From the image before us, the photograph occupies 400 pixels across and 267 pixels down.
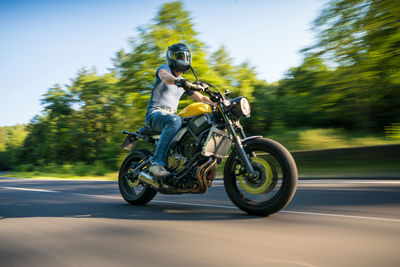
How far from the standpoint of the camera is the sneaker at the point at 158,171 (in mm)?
4488

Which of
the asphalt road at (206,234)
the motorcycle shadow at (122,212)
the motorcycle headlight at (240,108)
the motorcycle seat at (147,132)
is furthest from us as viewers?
the motorcycle seat at (147,132)

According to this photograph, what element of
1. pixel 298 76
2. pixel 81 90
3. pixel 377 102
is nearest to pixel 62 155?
pixel 81 90

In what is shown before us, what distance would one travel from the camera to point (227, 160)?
4.08 metres

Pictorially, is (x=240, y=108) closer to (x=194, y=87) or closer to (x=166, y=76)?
(x=194, y=87)

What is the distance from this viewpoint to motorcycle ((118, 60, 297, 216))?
369 cm

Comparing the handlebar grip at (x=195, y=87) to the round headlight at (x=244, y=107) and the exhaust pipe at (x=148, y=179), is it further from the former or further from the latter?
the exhaust pipe at (x=148, y=179)

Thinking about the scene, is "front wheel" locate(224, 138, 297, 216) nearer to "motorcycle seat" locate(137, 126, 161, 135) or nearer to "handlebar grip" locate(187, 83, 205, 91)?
"handlebar grip" locate(187, 83, 205, 91)

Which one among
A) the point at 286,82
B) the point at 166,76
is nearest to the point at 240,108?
the point at 166,76

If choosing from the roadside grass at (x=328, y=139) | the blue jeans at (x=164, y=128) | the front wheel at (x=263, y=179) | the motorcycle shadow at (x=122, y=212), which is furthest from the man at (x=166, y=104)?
the roadside grass at (x=328, y=139)

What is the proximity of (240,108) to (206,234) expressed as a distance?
1564 millimetres

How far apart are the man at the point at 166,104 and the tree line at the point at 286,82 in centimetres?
1086

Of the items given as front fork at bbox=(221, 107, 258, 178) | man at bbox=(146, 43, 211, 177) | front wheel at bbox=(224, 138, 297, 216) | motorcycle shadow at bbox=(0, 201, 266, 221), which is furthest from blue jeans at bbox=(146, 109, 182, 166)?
front wheel at bbox=(224, 138, 297, 216)

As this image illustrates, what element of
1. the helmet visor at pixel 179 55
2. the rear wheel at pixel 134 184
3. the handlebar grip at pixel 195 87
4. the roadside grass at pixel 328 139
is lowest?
the roadside grass at pixel 328 139

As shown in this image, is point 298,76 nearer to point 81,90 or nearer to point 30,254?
point 30,254
